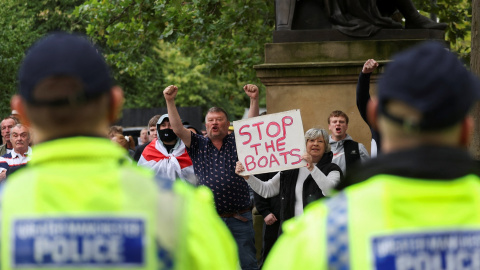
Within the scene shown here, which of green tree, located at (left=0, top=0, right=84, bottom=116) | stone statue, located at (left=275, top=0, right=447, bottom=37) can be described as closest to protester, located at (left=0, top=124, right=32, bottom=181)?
stone statue, located at (left=275, top=0, right=447, bottom=37)

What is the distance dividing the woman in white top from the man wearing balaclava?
914 mm

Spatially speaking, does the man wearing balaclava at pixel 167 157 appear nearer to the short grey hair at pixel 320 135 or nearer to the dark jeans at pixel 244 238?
the dark jeans at pixel 244 238

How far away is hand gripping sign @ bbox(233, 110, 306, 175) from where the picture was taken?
28.7ft

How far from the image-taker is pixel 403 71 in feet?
8.84

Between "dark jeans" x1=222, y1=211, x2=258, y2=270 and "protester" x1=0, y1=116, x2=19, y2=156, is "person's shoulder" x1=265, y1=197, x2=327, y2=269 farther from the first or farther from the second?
"protester" x1=0, y1=116, x2=19, y2=156

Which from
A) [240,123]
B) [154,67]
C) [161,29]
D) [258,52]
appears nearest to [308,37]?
[240,123]

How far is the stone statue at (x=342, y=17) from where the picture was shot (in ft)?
36.5

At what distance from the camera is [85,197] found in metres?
2.67

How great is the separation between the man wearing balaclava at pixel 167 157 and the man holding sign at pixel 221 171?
419 mm

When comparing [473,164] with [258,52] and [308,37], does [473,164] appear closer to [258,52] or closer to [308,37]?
[308,37]

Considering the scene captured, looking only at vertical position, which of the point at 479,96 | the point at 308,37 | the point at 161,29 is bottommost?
the point at 479,96

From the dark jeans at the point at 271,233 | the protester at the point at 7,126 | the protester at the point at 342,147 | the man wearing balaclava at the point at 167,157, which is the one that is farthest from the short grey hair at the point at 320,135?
the protester at the point at 7,126

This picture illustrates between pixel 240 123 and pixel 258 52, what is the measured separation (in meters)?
12.3

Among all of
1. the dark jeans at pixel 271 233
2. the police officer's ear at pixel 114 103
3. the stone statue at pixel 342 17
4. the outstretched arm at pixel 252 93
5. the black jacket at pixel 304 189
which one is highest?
the stone statue at pixel 342 17
